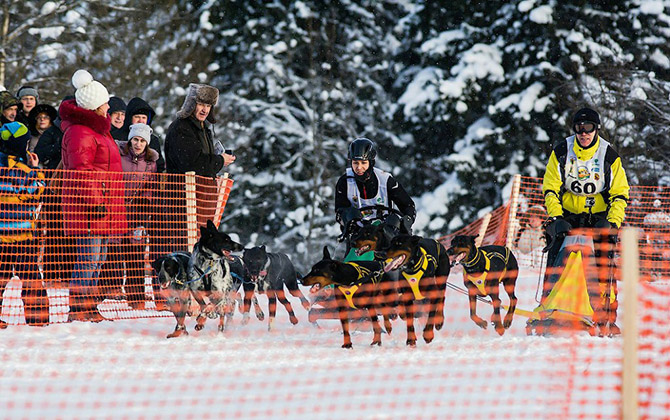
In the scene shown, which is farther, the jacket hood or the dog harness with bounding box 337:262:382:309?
the jacket hood

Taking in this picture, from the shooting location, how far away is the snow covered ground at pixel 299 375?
15.7 ft

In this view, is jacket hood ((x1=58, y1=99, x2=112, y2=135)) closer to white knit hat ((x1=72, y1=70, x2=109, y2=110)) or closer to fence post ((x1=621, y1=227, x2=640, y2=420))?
white knit hat ((x1=72, y1=70, x2=109, y2=110))

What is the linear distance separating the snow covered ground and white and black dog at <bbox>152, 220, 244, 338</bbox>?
26 centimetres

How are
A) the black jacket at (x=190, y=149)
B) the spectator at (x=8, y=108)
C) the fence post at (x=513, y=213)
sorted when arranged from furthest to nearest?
the fence post at (x=513, y=213) → the spectator at (x=8, y=108) → the black jacket at (x=190, y=149)

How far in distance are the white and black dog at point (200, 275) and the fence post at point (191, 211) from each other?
4.25ft

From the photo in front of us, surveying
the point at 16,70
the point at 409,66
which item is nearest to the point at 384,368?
the point at 16,70

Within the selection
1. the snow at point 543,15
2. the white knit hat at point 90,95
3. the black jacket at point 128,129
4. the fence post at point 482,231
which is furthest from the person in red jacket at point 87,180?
the snow at point 543,15

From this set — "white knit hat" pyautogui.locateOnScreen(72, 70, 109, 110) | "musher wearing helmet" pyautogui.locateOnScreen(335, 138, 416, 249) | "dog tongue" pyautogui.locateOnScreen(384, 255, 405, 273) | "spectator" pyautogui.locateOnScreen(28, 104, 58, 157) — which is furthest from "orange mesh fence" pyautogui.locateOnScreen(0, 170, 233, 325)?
"dog tongue" pyautogui.locateOnScreen(384, 255, 405, 273)

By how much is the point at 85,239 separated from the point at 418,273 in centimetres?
286

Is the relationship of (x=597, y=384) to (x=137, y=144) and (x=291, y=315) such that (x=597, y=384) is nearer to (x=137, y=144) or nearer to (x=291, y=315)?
(x=291, y=315)

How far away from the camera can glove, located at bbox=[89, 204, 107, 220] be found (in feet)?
25.2

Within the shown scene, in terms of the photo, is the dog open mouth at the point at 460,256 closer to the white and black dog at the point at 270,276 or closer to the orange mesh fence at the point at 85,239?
the white and black dog at the point at 270,276

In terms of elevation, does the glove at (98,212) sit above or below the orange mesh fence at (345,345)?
above

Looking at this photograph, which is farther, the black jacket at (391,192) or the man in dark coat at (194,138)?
the man in dark coat at (194,138)
